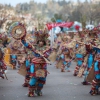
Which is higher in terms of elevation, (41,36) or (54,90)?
(41,36)

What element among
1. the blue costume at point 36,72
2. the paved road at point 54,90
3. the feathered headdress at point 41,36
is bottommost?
the paved road at point 54,90

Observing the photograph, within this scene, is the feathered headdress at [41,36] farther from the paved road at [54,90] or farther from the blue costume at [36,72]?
the paved road at [54,90]

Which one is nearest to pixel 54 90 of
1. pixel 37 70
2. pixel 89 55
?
pixel 37 70

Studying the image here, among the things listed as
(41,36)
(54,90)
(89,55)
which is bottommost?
(54,90)

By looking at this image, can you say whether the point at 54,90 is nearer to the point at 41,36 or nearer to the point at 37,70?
the point at 37,70

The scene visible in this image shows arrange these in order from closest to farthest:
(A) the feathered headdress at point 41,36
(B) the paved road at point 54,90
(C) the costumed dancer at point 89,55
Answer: (B) the paved road at point 54,90 < (C) the costumed dancer at point 89,55 < (A) the feathered headdress at point 41,36

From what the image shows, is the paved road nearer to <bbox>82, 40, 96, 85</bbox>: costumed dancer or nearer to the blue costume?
the blue costume

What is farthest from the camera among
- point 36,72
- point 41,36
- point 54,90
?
point 54,90

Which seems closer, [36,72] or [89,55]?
[36,72]

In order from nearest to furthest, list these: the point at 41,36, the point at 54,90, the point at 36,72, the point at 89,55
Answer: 1. the point at 36,72
2. the point at 41,36
3. the point at 54,90
4. the point at 89,55

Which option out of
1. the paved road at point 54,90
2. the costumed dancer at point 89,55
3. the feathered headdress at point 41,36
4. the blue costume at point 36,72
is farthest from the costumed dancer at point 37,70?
the costumed dancer at point 89,55

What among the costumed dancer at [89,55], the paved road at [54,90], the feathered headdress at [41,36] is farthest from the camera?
the feathered headdress at [41,36]

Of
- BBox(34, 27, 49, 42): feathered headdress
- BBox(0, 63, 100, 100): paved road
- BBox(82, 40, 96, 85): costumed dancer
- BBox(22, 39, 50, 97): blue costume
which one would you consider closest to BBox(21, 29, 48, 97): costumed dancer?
BBox(22, 39, 50, 97): blue costume

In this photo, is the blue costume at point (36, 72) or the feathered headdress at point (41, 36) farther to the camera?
the feathered headdress at point (41, 36)
